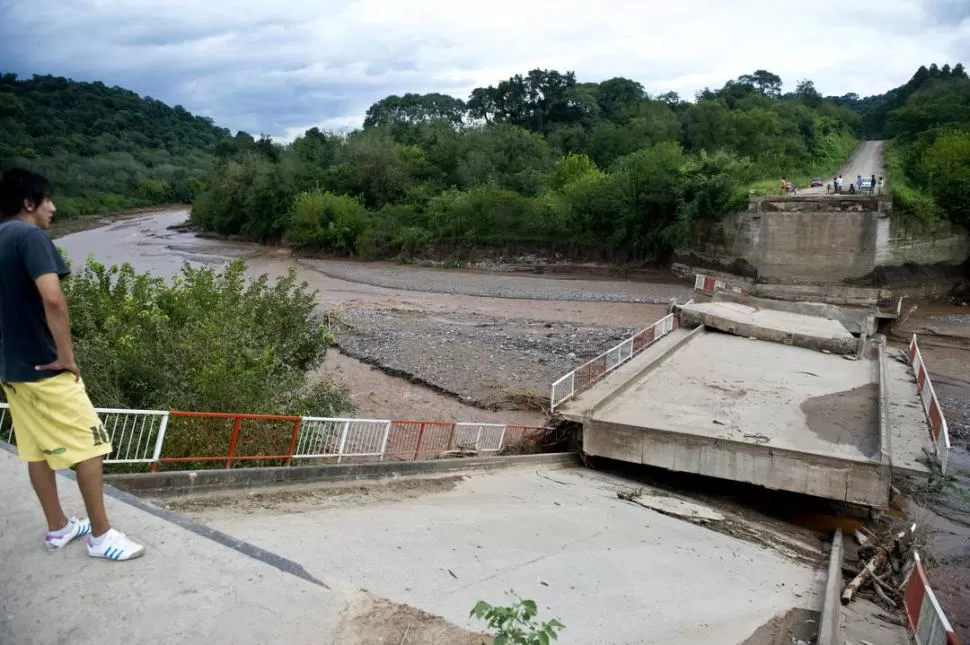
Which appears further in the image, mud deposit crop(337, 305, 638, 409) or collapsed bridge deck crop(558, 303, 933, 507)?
mud deposit crop(337, 305, 638, 409)

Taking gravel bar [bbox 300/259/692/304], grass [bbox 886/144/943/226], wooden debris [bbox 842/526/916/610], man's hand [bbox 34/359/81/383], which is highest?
grass [bbox 886/144/943/226]

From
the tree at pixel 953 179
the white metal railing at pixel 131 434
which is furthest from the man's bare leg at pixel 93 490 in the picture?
the tree at pixel 953 179

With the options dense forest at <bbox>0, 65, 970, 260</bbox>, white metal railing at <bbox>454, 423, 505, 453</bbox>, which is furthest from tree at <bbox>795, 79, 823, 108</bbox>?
white metal railing at <bbox>454, 423, 505, 453</bbox>

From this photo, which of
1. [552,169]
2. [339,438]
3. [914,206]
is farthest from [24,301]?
[552,169]

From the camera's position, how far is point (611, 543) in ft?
28.2

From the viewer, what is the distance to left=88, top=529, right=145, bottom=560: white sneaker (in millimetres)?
4062

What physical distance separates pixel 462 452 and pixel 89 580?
9443 mm

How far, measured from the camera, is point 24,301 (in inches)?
148

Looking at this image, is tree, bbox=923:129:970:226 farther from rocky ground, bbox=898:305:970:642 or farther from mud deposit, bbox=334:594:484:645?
mud deposit, bbox=334:594:484:645

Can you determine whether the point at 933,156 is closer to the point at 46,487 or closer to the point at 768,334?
the point at 768,334

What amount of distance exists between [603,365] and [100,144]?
143507mm

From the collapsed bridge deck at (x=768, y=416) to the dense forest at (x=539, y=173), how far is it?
2667cm

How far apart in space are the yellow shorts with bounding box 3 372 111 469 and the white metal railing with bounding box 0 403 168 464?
3265mm

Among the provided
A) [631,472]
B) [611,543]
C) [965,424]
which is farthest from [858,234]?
[611,543]
